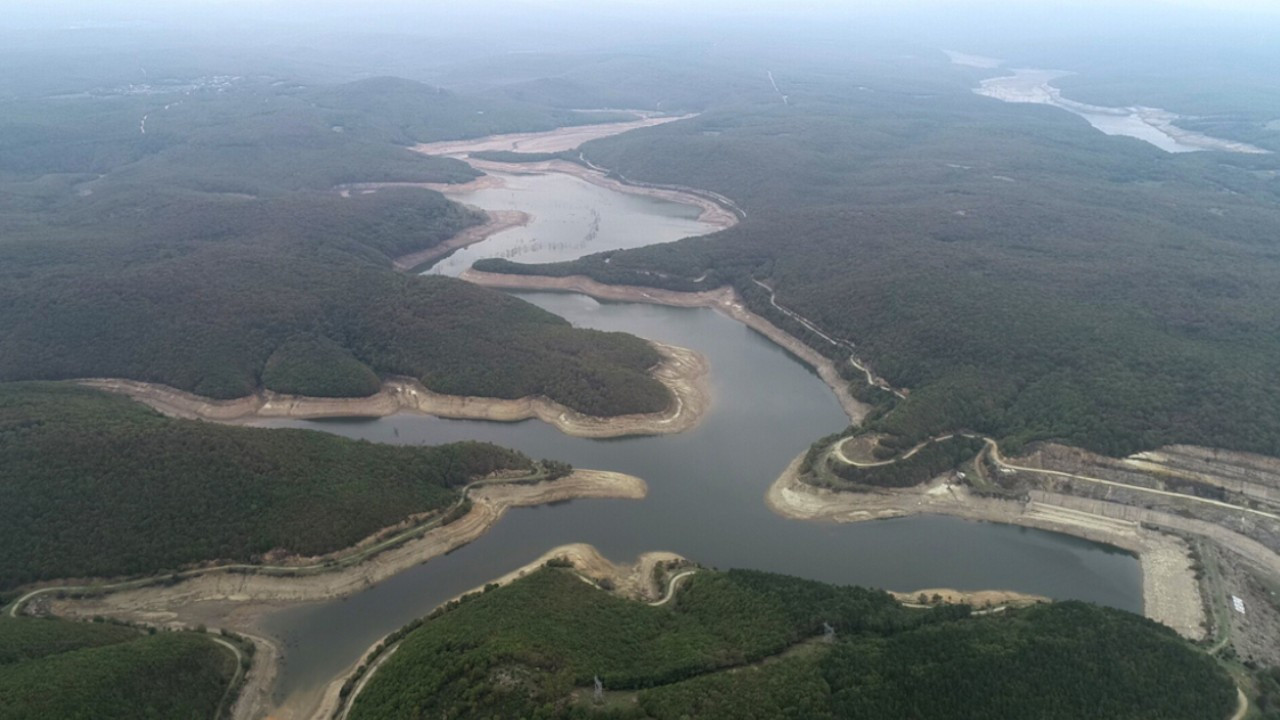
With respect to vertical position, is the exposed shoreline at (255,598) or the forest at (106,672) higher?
the forest at (106,672)

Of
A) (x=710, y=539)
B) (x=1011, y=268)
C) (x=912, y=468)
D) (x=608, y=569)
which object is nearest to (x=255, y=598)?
(x=608, y=569)

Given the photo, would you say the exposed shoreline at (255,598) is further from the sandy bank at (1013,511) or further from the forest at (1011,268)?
the forest at (1011,268)

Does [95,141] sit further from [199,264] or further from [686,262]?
[686,262]

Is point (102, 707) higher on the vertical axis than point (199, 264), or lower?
lower

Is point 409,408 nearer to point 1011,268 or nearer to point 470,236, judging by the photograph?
point 470,236

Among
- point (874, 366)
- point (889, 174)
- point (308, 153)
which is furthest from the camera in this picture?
point (308, 153)

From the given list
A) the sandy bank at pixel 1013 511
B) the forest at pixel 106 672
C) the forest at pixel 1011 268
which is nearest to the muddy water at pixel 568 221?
the forest at pixel 1011 268

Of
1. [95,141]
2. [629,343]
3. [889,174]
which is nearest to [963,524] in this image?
[629,343]
